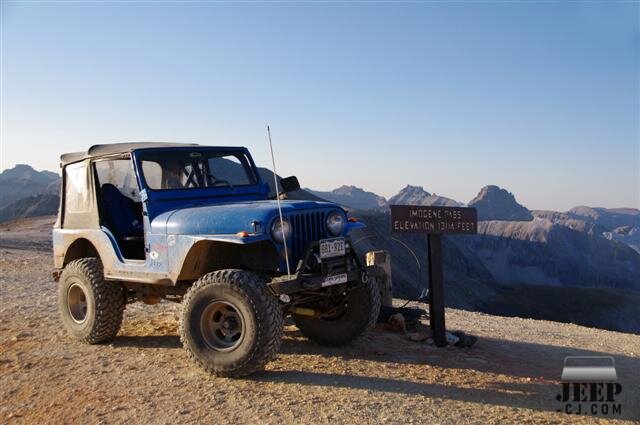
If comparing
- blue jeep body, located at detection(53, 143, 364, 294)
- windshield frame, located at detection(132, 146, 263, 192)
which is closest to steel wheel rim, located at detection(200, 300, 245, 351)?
blue jeep body, located at detection(53, 143, 364, 294)

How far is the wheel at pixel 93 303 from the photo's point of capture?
691 centimetres

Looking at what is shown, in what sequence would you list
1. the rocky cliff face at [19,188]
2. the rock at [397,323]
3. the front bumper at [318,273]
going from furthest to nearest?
the rocky cliff face at [19,188] < the rock at [397,323] < the front bumper at [318,273]

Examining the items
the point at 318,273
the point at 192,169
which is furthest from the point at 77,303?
the point at 318,273

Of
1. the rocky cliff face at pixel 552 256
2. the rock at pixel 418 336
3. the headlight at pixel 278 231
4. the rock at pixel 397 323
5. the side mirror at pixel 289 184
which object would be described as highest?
the side mirror at pixel 289 184

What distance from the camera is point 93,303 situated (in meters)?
6.94

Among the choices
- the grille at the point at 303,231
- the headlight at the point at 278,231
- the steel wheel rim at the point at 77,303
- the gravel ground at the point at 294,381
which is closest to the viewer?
the gravel ground at the point at 294,381

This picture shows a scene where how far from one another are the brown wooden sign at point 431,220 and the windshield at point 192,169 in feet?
6.16

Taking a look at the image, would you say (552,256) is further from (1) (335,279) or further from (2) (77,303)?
(1) (335,279)

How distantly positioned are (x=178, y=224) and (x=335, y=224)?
1591 millimetres

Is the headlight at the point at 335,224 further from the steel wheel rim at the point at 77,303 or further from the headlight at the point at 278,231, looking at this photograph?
the steel wheel rim at the point at 77,303

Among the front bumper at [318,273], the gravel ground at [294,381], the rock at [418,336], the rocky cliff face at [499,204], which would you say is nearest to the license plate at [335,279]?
the front bumper at [318,273]

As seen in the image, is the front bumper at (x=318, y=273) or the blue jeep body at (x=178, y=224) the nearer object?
the front bumper at (x=318, y=273)

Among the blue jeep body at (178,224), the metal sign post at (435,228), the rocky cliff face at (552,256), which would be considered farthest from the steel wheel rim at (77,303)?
the rocky cliff face at (552,256)

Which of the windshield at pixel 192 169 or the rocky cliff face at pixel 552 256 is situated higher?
the windshield at pixel 192 169
